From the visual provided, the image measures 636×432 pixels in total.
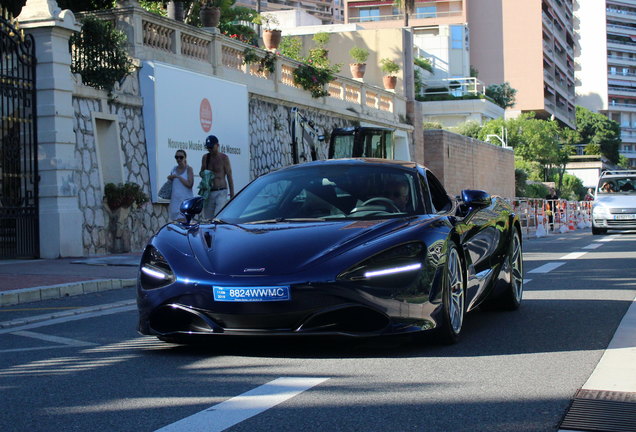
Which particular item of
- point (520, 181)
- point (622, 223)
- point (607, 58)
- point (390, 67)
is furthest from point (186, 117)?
point (607, 58)

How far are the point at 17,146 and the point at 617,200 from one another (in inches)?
738

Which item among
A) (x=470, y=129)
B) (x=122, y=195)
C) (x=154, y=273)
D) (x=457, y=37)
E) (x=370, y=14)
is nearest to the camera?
(x=154, y=273)

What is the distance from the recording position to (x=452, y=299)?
6652mm

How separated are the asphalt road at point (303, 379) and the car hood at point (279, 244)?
59cm

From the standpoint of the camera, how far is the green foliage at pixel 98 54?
18.9 m

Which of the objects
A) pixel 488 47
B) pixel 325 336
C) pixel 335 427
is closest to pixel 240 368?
pixel 325 336

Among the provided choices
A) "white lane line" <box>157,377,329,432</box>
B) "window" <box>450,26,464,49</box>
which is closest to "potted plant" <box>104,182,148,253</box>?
"white lane line" <box>157,377,329,432</box>

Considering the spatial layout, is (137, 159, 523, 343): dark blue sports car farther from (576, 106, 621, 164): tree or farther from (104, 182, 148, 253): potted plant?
(576, 106, 621, 164): tree

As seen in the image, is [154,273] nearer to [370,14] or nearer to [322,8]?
[370,14]

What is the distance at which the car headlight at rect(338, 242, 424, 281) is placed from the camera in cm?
595

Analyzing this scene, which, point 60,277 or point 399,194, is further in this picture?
point 60,277

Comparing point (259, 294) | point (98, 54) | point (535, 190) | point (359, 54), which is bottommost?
point (259, 294)

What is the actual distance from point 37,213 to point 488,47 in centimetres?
9557

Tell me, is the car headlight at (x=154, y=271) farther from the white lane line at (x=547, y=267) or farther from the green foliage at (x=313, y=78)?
the green foliage at (x=313, y=78)
